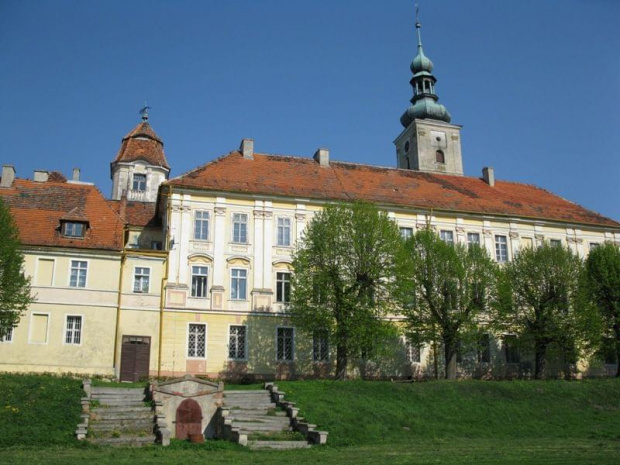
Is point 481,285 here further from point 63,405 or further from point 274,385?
point 63,405

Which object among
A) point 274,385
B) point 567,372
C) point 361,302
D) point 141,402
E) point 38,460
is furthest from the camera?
point 567,372

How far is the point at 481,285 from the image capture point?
36.7 meters

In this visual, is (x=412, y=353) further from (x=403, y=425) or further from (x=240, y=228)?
(x=403, y=425)

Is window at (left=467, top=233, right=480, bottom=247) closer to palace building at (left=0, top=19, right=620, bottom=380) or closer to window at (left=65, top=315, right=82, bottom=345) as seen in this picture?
palace building at (left=0, top=19, right=620, bottom=380)

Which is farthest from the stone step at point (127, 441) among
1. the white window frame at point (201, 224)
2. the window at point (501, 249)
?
the window at point (501, 249)

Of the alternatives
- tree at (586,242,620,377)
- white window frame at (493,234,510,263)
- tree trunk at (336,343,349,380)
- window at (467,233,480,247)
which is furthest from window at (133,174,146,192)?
tree at (586,242,620,377)

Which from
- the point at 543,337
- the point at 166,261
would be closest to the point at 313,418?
the point at 166,261

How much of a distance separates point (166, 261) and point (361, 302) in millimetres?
10968

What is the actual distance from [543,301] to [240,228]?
17.8 meters

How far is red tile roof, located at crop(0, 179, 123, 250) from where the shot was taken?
34.7 m

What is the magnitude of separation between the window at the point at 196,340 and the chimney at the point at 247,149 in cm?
1219

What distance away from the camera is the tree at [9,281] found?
1127 inches

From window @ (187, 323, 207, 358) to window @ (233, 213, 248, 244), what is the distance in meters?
5.43

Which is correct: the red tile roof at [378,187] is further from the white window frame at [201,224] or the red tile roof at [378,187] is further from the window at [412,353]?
the window at [412,353]
